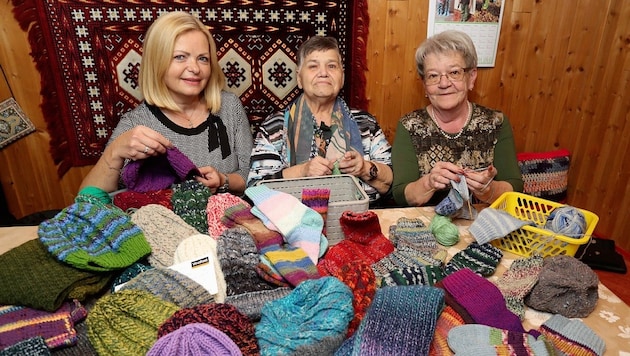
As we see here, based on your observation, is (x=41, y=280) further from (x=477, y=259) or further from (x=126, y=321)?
(x=477, y=259)

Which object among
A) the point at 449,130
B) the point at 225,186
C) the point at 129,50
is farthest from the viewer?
the point at 129,50

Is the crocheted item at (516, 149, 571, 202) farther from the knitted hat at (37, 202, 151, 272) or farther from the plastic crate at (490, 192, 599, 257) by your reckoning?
the knitted hat at (37, 202, 151, 272)

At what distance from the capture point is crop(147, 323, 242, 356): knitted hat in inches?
26.4

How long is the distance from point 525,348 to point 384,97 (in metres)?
1.68

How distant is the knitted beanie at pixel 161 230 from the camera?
38.0 inches

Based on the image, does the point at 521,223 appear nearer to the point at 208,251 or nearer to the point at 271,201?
the point at 271,201

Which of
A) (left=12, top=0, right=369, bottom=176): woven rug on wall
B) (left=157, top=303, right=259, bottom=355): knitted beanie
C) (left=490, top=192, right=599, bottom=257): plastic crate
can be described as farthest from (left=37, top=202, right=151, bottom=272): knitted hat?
(left=12, top=0, right=369, bottom=176): woven rug on wall

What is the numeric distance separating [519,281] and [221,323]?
69cm

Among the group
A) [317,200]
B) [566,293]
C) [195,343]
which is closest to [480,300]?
[566,293]

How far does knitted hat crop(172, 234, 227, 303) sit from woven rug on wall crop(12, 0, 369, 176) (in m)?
1.28

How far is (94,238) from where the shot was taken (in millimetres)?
949

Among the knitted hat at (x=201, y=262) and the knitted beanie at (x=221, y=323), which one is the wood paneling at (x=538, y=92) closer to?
the knitted hat at (x=201, y=262)

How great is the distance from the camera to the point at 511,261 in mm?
1056

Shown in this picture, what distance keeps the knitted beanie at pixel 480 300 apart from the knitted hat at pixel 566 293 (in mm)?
106
